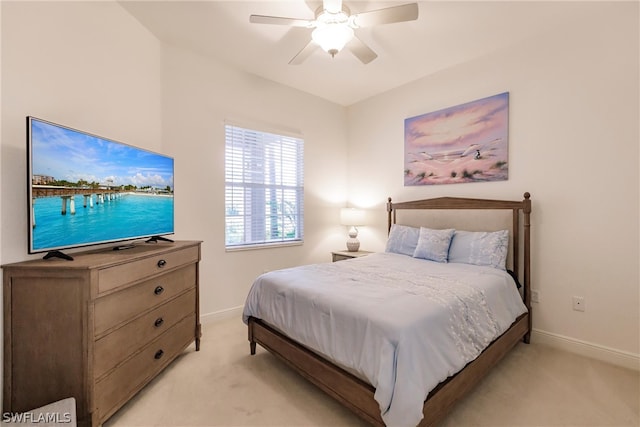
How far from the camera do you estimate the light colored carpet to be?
1.66 metres

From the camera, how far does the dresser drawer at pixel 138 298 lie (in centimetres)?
151

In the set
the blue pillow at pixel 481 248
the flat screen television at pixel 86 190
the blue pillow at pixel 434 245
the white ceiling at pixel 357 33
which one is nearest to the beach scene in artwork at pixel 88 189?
the flat screen television at pixel 86 190

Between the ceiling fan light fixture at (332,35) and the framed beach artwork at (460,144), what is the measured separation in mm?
1722

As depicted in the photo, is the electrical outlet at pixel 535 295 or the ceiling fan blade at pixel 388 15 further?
the electrical outlet at pixel 535 295

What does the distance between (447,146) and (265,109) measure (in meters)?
2.19

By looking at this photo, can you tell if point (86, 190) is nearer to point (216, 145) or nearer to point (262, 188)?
point (216, 145)

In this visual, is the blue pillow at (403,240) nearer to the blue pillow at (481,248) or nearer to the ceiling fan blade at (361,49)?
the blue pillow at (481,248)

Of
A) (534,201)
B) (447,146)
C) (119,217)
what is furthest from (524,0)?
(119,217)

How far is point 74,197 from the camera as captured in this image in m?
1.65

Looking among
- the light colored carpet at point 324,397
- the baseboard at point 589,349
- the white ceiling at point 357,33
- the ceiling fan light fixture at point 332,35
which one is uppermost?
the white ceiling at point 357,33

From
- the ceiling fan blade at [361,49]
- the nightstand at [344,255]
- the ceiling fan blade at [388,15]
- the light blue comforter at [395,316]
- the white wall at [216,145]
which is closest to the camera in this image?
the light blue comforter at [395,316]

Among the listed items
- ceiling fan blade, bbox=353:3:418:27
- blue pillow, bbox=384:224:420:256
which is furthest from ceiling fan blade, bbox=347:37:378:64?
blue pillow, bbox=384:224:420:256

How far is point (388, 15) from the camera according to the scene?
6.19 feet

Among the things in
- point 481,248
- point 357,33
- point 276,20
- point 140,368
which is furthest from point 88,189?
point 481,248
